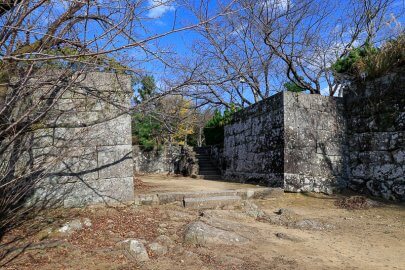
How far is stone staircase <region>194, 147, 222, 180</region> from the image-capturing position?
34.7ft

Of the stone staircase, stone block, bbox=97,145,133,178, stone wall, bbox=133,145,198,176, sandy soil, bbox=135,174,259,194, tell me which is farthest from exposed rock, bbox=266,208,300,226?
stone wall, bbox=133,145,198,176

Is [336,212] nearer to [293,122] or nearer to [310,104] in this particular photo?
[293,122]

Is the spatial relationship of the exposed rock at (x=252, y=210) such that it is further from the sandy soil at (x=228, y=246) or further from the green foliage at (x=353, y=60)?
the green foliage at (x=353, y=60)

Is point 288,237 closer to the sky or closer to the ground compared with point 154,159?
closer to the ground

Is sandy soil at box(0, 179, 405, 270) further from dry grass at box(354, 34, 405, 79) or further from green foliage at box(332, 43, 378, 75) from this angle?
green foliage at box(332, 43, 378, 75)

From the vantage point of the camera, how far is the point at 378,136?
20.8 feet

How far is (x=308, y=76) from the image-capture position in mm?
11023

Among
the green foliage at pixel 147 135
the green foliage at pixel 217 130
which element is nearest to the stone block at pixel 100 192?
the green foliage at pixel 217 130

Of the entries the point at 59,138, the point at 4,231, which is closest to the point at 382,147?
the point at 59,138

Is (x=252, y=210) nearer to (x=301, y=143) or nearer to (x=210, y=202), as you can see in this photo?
(x=210, y=202)

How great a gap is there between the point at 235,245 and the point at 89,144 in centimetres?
233

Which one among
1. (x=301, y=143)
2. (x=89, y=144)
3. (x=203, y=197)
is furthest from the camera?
(x=301, y=143)

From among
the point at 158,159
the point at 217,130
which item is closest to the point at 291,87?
the point at 217,130

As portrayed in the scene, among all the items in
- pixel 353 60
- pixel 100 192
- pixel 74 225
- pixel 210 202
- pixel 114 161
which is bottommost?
pixel 74 225
